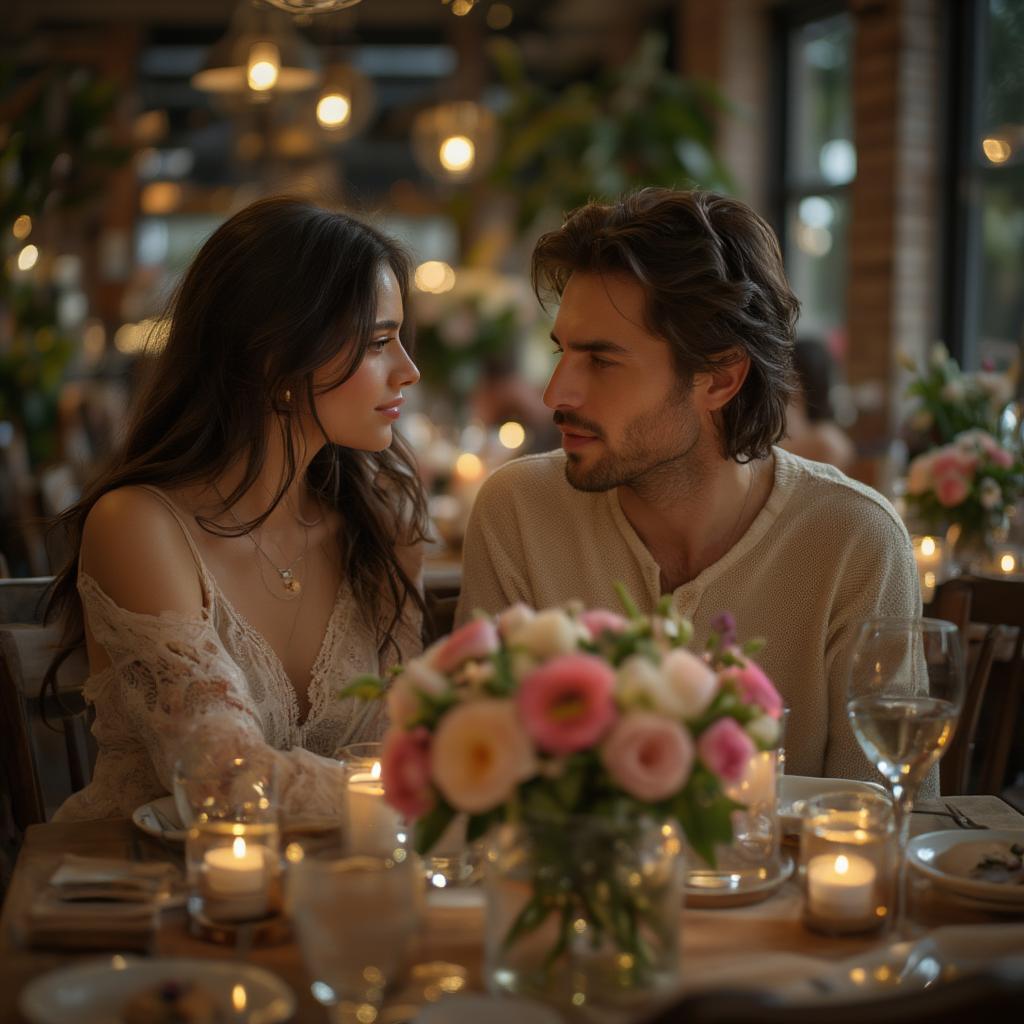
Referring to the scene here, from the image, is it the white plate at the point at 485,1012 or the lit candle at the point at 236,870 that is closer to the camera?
the white plate at the point at 485,1012

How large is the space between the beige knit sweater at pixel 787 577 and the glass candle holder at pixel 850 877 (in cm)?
64

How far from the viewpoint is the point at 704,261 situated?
7.33ft

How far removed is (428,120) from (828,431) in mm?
2582

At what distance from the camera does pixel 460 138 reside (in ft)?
19.5

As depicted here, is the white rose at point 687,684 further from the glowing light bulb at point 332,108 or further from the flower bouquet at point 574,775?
the glowing light bulb at point 332,108

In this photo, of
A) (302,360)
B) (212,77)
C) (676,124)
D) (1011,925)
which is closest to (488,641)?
(1011,925)

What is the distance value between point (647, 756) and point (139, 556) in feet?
3.74

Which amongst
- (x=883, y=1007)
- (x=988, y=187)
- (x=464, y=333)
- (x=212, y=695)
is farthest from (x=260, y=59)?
(x=883, y=1007)

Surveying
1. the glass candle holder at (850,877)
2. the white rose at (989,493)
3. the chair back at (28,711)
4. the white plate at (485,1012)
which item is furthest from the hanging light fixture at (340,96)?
the white plate at (485,1012)

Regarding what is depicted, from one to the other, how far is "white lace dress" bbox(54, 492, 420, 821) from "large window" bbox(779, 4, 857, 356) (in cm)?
524

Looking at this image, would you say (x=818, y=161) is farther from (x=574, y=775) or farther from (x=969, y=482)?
(x=574, y=775)

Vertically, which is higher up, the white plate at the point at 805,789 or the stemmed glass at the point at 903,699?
the stemmed glass at the point at 903,699

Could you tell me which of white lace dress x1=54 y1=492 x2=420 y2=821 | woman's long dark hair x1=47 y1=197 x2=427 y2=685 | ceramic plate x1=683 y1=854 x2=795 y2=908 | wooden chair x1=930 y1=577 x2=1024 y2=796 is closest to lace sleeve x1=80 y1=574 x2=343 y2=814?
white lace dress x1=54 y1=492 x2=420 y2=821

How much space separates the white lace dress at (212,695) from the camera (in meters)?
1.74
